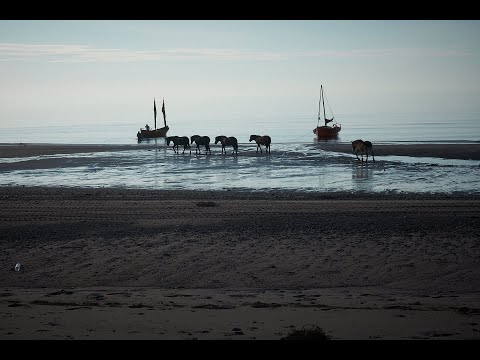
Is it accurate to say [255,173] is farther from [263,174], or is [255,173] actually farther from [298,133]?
[298,133]

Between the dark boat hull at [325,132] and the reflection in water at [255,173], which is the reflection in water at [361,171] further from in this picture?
the dark boat hull at [325,132]

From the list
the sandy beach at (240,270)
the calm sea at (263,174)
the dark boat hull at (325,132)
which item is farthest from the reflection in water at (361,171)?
the dark boat hull at (325,132)

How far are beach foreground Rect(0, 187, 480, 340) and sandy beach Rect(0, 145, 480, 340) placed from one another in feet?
0.08

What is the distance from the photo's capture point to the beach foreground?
5.08m

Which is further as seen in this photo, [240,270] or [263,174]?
[263,174]

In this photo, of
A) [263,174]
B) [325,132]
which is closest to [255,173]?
[263,174]

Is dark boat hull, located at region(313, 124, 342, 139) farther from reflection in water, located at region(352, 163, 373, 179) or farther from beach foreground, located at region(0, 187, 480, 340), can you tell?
beach foreground, located at region(0, 187, 480, 340)

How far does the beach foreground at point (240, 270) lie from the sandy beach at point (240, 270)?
0.08ft

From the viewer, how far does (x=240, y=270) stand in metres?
7.98

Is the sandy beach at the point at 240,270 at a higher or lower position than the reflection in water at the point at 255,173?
lower

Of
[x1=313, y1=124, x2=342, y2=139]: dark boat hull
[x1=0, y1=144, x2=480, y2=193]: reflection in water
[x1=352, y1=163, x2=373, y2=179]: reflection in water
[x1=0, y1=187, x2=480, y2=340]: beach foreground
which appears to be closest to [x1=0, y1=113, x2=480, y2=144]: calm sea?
[x1=313, y1=124, x2=342, y2=139]: dark boat hull

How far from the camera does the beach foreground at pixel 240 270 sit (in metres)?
5.08

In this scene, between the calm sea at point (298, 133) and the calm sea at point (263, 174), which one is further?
the calm sea at point (298, 133)
